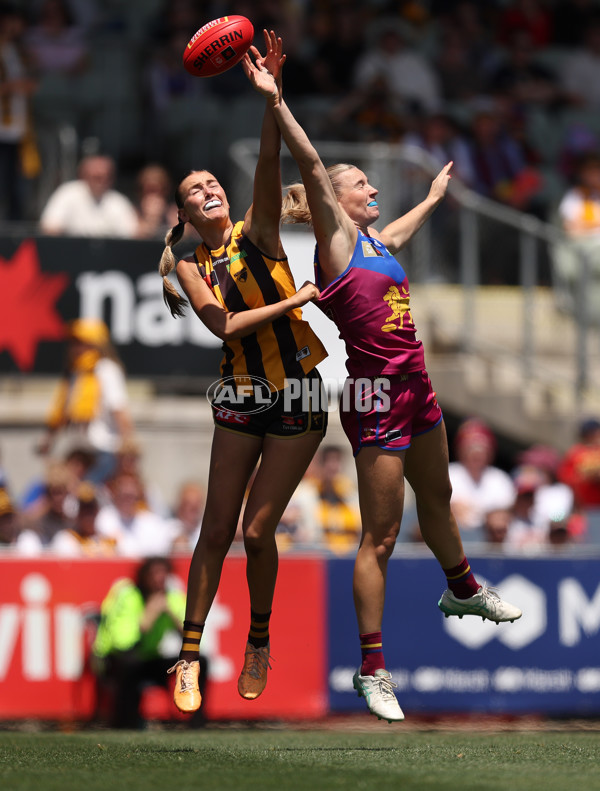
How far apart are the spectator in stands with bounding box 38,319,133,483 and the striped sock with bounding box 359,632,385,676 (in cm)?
465

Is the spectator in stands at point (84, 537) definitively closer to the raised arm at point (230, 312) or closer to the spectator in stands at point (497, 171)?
the raised arm at point (230, 312)

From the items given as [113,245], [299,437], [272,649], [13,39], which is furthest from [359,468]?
[13,39]

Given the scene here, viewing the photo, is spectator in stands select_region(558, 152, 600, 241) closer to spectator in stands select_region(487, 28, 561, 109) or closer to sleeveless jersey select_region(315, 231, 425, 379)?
spectator in stands select_region(487, 28, 561, 109)

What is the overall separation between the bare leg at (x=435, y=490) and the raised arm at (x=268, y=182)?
3.41 ft

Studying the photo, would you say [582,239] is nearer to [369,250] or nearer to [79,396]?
[79,396]

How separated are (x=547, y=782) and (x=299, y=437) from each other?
175cm

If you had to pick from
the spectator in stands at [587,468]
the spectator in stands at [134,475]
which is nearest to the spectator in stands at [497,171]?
the spectator in stands at [587,468]

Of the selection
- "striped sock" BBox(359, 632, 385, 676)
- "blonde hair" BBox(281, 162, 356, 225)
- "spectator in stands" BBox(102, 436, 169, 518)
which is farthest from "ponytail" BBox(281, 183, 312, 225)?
"spectator in stands" BBox(102, 436, 169, 518)

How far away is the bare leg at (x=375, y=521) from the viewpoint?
239 inches

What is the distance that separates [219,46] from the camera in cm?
589

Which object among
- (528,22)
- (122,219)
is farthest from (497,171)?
(122,219)

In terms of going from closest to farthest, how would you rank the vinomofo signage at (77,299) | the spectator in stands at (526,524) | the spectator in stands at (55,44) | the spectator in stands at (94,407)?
the spectator in stands at (526,524) < the spectator in stands at (94,407) < the vinomofo signage at (77,299) < the spectator in stands at (55,44)

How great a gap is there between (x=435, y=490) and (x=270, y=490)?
0.74 metres

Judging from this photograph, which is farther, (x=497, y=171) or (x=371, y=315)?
(x=497, y=171)
